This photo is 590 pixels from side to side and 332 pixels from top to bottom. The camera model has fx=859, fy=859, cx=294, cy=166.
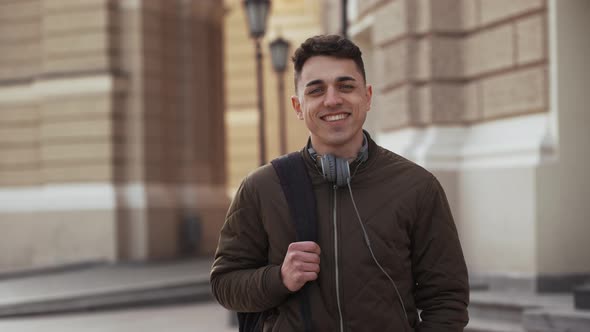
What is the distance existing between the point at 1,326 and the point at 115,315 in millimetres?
1571

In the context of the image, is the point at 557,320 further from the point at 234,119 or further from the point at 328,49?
the point at 234,119

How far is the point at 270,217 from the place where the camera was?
2.56m

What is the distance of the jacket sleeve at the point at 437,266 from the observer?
2.51 meters

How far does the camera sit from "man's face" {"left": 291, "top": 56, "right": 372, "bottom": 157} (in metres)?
2.55

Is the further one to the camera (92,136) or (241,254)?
(92,136)

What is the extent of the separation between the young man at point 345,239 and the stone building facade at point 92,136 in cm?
1495

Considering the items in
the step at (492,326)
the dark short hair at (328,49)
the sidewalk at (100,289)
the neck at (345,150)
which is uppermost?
the dark short hair at (328,49)

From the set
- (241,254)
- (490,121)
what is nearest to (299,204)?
(241,254)

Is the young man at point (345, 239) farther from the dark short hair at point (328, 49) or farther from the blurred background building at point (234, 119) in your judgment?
the blurred background building at point (234, 119)

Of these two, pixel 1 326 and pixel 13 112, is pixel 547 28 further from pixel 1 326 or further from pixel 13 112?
pixel 13 112

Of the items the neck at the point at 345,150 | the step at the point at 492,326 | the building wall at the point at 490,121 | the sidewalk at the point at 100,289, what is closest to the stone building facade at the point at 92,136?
the sidewalk at the point at 100,289

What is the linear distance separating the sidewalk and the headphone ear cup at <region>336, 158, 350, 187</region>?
9.68 m

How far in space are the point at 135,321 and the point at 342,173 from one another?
873 centimetres

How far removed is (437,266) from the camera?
2520mm
